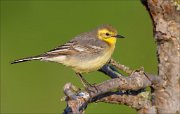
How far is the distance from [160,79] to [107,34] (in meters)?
2.33

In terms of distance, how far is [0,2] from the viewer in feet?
45.4

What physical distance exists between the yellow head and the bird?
3 cm

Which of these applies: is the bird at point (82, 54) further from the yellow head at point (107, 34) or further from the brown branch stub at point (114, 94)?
the brown branch stub at point (114, 94)

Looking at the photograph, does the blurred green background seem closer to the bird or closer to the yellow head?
the yellow head

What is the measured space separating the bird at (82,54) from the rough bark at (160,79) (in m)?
1.09

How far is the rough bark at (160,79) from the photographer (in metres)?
4.52

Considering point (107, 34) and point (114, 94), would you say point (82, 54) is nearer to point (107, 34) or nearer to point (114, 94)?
point (107, 34)

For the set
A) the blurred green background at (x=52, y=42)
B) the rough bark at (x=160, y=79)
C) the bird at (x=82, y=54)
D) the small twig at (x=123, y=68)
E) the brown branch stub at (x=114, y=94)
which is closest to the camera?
the brown branch stub at (x=114, y=94)

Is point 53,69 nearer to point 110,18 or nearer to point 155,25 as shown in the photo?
point 110,18

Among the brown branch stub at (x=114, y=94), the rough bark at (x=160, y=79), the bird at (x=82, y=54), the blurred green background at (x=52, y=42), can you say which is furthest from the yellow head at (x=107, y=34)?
the blurred green background at (x=52, y=42)

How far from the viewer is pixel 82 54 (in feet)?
20.7

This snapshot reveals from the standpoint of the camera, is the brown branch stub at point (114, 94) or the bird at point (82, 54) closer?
the brown branch stub at point (114, 94)

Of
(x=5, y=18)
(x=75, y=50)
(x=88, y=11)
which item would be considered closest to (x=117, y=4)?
(x=88, y=11)

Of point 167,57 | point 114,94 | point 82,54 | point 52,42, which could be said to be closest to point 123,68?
point 114,94
